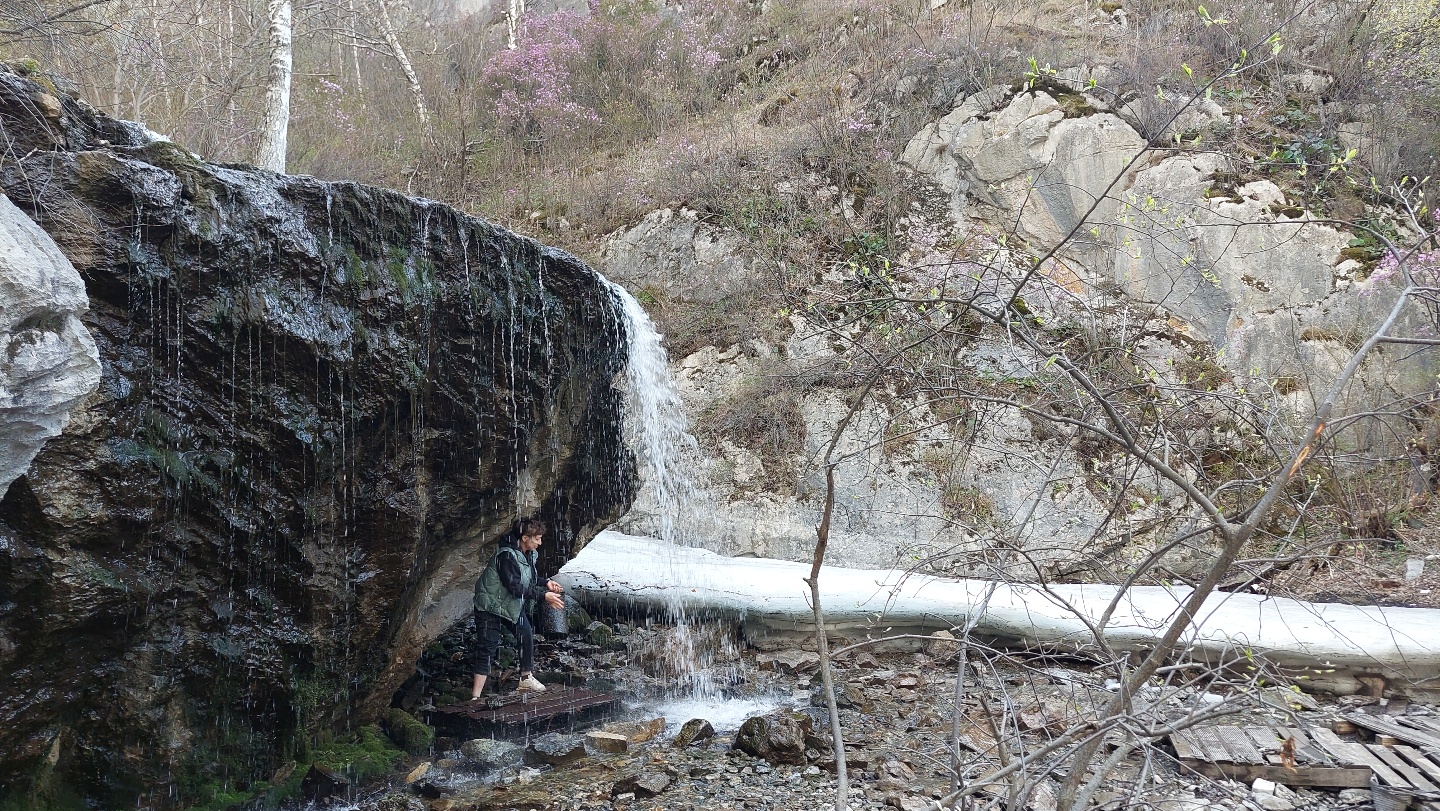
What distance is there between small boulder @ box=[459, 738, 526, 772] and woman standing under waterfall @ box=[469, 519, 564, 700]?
0.81m

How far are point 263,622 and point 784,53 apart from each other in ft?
43.1

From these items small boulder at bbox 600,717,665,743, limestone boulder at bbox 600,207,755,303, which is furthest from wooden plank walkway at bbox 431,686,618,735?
limestone boulder at bbox 600,207,755,303

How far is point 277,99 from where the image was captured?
27.8ft

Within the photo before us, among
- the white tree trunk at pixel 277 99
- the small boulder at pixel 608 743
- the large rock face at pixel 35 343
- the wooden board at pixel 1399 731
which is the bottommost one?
the small boulder at pixel 608 743

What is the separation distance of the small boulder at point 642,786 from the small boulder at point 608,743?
0.50 meters

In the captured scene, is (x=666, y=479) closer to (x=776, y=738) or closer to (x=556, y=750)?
(x=556, y=750)

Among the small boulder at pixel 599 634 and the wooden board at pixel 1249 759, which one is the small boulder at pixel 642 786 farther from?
the small boulder at pixel 599 634

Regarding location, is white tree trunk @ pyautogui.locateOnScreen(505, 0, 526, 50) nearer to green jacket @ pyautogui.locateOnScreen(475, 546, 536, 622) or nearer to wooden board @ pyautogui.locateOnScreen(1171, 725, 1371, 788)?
green jacket @ pyautogui.locateOnScreen(475, 546, 536, 622)

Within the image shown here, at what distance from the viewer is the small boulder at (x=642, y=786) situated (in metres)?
4.27

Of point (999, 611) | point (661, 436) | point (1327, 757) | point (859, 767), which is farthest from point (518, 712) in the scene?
point (1327, 757)

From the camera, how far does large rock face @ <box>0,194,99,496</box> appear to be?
2.73 metres

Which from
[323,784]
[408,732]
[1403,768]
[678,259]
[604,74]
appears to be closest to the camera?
[1403,768]

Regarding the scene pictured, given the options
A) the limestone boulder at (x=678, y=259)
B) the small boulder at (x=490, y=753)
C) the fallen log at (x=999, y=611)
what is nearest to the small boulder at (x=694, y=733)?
the small boulder at (x=490, y=753)

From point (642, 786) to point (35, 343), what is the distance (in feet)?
10.8
